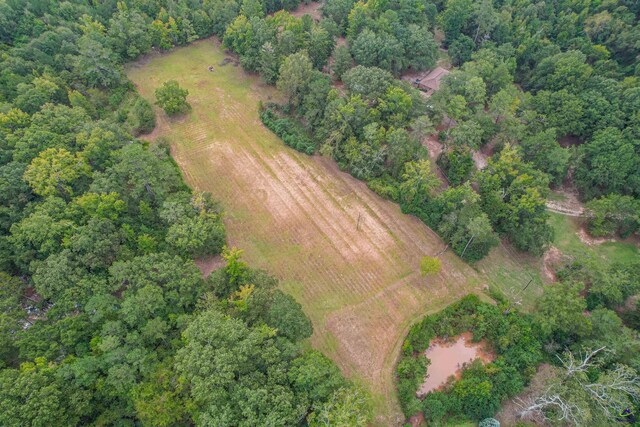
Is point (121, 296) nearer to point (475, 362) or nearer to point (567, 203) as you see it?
point (475, 362)

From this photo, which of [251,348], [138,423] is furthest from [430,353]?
[138,423]

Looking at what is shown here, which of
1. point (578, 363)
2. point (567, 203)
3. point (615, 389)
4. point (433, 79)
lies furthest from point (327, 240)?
point (433, 79)

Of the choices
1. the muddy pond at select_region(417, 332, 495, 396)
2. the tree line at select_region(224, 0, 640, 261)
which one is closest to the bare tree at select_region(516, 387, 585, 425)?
the muddy pond at select_region(417, 332, 495, 396)

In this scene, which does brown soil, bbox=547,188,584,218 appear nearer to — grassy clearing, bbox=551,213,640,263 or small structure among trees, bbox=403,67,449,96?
grassy clearing, bbox=551,213,640,263

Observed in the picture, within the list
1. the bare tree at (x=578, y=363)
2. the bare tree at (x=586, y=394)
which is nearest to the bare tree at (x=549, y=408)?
the bare tree at (x=586, y=394)

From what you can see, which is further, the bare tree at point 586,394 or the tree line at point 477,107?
the tree line at point 477,107

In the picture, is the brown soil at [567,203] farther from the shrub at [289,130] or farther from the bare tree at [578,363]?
the shrub at [289,130]
